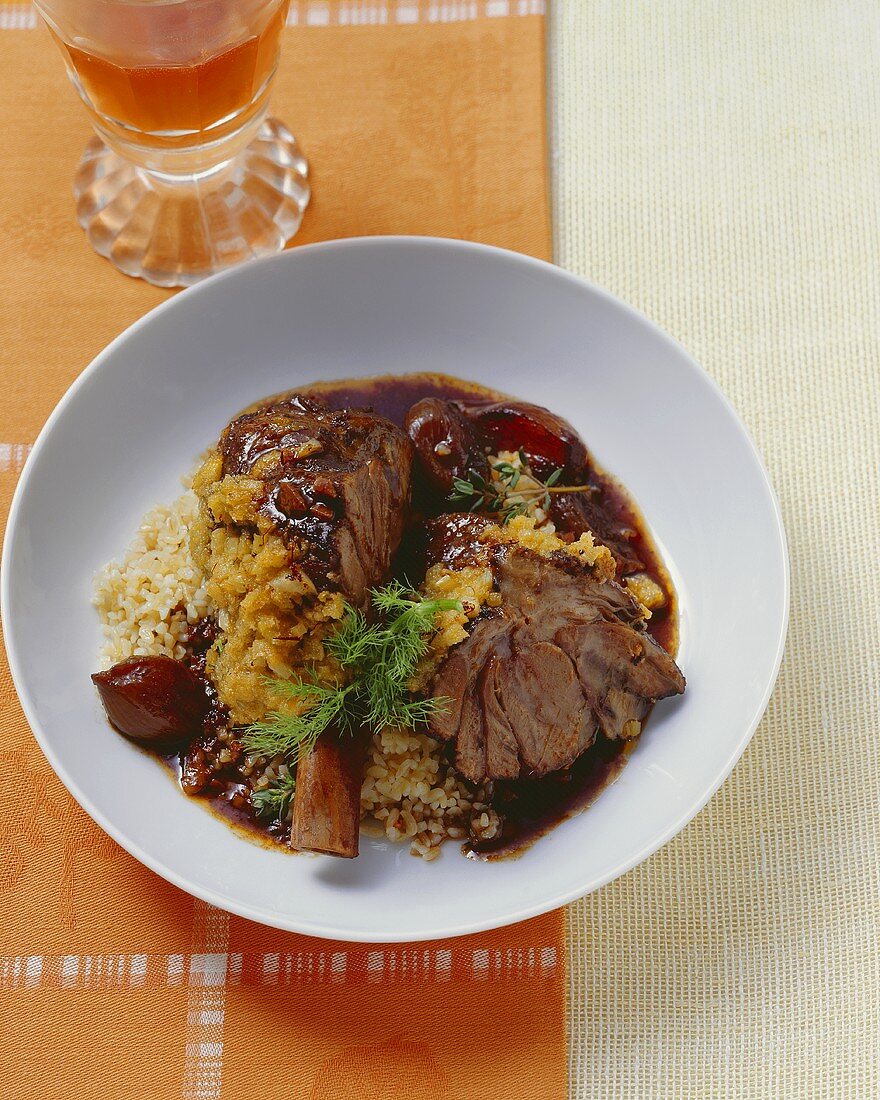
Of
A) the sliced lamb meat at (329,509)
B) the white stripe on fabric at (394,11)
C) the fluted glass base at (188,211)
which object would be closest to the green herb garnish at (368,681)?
the sliced lamb meat at (329,509)

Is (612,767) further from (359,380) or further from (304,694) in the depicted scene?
(359,380)

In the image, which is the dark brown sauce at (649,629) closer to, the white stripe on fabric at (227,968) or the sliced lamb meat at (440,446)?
the sliced lamb meat at (440,446)

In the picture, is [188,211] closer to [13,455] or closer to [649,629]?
[13,455]

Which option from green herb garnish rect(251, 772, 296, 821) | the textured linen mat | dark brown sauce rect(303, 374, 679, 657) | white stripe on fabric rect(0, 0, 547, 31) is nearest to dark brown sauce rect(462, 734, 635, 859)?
the textured linen mat

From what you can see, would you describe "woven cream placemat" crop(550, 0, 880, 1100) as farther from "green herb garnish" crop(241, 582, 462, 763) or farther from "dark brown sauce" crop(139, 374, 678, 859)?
"green herb garnish" crop(241, 582, 462, 763)

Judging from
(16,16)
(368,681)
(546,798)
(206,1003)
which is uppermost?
(16,16)

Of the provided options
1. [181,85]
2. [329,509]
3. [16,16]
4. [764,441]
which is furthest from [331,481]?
[16,16]

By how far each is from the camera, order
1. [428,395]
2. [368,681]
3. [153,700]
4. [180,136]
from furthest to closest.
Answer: [428,395], [180,136], [153,700], [368,681]

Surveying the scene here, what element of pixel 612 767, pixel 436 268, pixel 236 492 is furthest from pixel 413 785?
pixel 436 268
